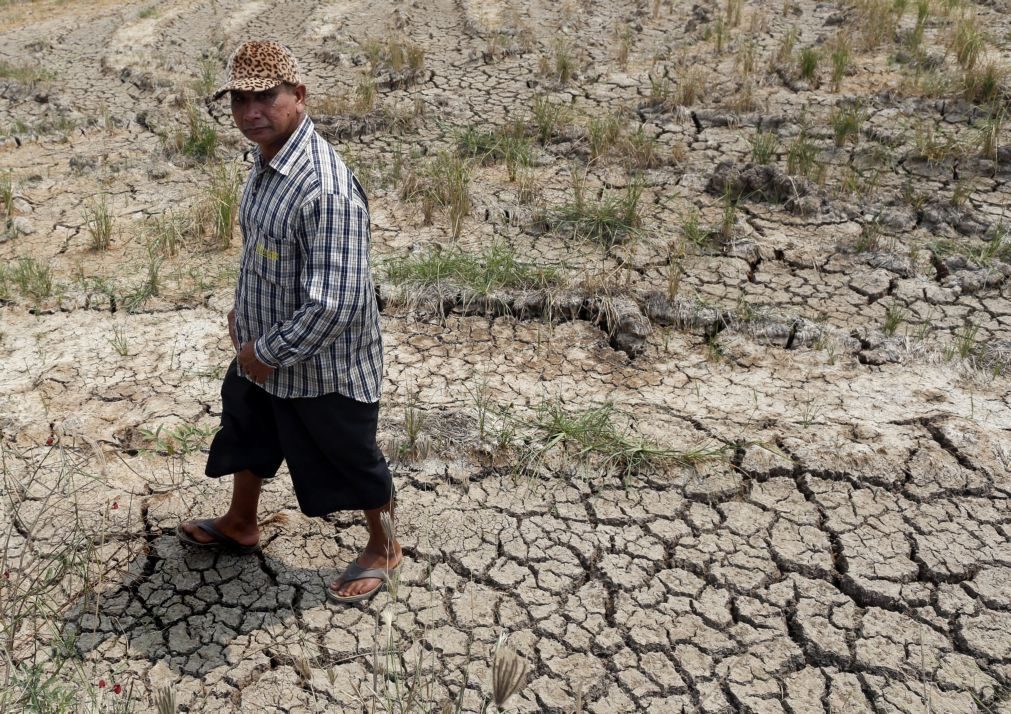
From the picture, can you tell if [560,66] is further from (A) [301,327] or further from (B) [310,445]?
(A) [301,327]

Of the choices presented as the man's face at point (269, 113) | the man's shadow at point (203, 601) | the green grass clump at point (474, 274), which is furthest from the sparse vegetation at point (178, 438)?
the man's face at point (269, 113)

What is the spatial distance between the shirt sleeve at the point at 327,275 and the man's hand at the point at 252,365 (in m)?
0.09

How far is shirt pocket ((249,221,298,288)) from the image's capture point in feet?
8.18

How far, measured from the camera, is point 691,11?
803 cm

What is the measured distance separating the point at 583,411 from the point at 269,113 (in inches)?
68.1

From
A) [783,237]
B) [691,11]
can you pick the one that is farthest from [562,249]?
[691,11]

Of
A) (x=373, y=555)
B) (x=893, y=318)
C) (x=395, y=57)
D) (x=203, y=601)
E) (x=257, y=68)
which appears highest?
(x=257, y=68)

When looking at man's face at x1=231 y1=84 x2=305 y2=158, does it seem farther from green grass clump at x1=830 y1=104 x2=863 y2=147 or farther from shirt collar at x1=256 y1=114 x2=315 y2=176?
green grass clump at x1=830 y1=104 x2=863 y2=147

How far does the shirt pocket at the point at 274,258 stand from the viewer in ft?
8.18

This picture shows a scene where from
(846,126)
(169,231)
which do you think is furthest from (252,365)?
(846,126)

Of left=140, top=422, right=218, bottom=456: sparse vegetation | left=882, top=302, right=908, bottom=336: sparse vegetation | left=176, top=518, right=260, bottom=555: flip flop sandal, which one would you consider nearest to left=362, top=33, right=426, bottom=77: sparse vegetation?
left=882, top=302, right=908, bottom=336: sparse vegetation

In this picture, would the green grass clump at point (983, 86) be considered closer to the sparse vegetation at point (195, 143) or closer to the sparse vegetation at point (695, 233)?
the sparse vegetation at point (695, 233)

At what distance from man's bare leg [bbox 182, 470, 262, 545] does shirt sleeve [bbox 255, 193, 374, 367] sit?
65 centimetres

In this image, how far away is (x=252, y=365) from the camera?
8.44 ft
